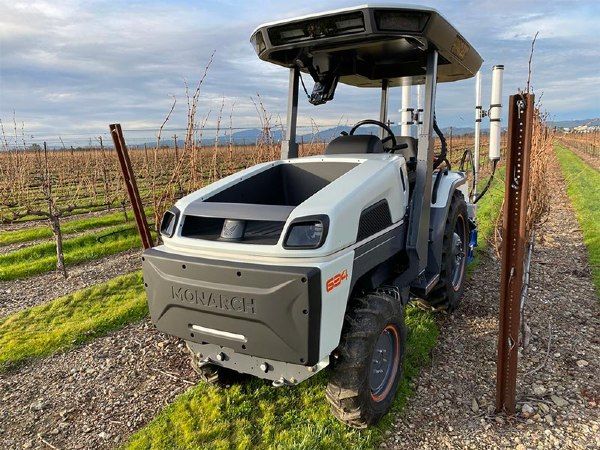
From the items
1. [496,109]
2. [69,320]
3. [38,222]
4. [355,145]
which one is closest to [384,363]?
[355,145]

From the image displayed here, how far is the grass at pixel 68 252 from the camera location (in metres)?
7.02

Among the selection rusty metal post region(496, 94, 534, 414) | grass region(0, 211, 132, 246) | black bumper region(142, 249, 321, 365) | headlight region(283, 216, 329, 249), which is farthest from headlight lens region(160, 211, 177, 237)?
grass region(0, 211, 132, 246)

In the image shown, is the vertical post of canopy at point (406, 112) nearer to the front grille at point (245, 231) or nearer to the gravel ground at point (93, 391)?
the front grille at point (245, 231)

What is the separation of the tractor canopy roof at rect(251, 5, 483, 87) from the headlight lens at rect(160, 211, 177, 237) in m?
1.31

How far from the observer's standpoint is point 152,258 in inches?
103

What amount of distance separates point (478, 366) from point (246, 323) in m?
2.17

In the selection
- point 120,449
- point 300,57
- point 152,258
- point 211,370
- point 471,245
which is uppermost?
point 300,57

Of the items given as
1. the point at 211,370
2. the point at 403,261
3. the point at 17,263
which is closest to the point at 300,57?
the point at 403,261

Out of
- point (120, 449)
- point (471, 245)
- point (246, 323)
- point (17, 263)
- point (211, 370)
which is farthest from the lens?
point (17, 263)

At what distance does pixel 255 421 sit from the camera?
9.59 ft

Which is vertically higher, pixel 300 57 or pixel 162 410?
pixel 300 57

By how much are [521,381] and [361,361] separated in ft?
5.26

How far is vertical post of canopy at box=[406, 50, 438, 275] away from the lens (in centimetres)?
331

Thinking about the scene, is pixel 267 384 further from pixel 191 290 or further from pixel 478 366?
pixel 478 366
